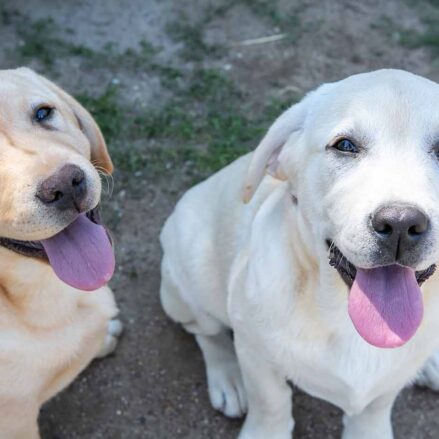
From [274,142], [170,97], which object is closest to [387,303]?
[274,142]

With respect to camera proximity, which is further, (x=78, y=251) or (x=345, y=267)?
(x=78, y=251)

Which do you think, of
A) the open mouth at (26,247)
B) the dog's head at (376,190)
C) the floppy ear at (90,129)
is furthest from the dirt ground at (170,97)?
the dog's head at (376,190)

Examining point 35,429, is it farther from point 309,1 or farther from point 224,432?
point 309,1

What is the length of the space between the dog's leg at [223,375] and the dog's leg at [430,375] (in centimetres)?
84

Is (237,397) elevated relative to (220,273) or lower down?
lower down

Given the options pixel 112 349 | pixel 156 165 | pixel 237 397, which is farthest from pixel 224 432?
pixel 156 165

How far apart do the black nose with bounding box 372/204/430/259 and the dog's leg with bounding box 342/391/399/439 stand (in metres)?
1.23

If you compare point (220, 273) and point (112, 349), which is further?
→ point (112, 349)

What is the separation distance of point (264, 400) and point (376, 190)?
1.35 metres

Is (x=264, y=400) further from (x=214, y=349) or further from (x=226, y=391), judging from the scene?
(x=214, y=349)

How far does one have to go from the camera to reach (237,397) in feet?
11.8

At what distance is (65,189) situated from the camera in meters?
2.41

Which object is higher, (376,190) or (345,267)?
(376,190)

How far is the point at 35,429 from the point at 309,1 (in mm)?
3592
